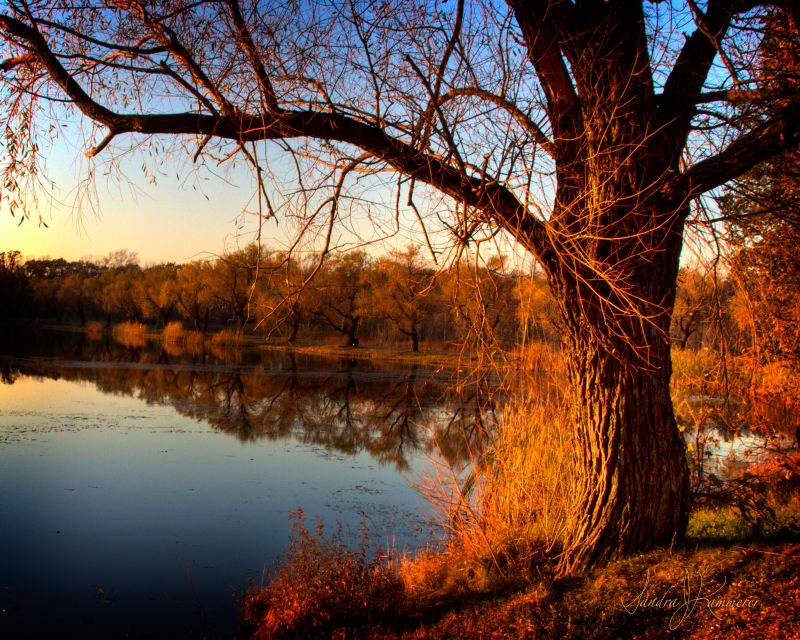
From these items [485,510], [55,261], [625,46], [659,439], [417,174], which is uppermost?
[55,261]

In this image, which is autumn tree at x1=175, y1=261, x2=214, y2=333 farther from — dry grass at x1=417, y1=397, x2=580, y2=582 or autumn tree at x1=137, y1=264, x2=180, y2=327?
dry grass at x1=417, y1=397, x2=580, y2=582

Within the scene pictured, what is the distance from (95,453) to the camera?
10.5m

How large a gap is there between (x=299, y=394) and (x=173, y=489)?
10220mm

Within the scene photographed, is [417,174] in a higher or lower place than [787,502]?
higher

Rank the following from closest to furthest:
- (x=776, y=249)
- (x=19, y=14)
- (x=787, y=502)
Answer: (x=19, y=14) → (x=787, y=502) → (x=776, y=249)

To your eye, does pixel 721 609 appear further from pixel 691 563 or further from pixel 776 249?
pixel 776 249

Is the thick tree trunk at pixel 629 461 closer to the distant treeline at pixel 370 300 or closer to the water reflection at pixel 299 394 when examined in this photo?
the distant treeline at pixel 370 300

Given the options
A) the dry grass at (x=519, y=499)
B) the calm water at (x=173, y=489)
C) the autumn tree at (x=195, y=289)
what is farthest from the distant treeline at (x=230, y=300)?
the dry grass at (x=519, y=499)

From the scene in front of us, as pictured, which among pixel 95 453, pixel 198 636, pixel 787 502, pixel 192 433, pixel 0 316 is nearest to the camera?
pixel 198 636

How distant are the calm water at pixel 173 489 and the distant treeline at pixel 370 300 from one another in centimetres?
90

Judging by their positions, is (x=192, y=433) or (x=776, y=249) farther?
(x=192, y=433)

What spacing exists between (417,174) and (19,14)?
303 cm

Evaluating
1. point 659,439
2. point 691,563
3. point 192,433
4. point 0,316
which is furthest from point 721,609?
point 0,316

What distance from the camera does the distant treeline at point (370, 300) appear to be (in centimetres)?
408
